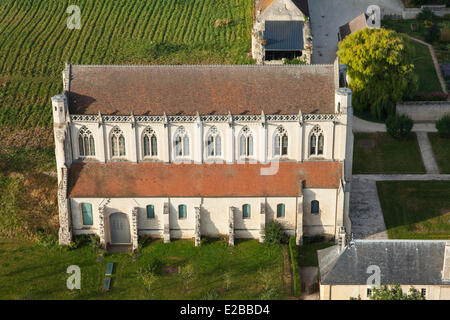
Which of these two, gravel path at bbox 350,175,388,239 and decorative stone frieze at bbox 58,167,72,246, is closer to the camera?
decorative stone frieze at bbox 58,167,72,246

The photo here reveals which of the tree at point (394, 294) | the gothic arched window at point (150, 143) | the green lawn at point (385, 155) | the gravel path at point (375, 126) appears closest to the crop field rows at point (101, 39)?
the gravel path at point (375, 126)

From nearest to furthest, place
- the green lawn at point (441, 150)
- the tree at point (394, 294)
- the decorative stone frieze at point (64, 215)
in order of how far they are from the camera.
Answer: the tree at point (394, 294) → the decorative stone frieze at point (64, 215) → the green lawn at point (441, 150)

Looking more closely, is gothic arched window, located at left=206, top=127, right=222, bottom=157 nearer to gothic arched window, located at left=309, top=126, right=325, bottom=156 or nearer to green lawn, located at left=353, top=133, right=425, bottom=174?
gothic arched window, located at left=309, top=126, right=325, bottom=156

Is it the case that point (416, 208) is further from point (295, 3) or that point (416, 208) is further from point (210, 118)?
point (295, 3)

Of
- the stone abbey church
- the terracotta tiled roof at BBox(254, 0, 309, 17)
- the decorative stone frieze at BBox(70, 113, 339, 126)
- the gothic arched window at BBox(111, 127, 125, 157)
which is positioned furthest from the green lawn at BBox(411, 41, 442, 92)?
the gothic arched window at BBox(111, 127, 125, 157)

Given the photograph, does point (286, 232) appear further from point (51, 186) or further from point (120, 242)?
point (51, 186)

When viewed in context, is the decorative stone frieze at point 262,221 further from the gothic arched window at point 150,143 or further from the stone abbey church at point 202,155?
the gothic arched window at point 150,143

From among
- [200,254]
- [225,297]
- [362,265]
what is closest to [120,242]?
[200,254]
